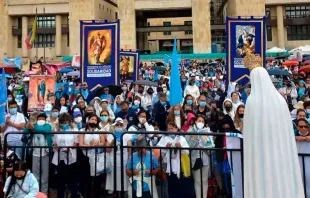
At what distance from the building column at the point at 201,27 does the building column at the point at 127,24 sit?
29.8 ft

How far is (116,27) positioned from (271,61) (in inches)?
932

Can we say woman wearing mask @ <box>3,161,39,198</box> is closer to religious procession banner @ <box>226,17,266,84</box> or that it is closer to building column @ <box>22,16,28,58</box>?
religious procession banner @ <box>226,17,266,84</box>

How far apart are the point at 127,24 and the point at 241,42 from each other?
4756 cm

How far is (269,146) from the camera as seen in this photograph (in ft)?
12.1

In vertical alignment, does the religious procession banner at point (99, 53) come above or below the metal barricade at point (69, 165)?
above

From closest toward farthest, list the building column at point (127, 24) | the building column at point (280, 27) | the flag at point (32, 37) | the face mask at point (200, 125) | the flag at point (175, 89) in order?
1. the face mask at point (200, 125)
2. the flag at point (175, 89)
3. the flag at point (32, 37)
4. the building column at point (127, 24)
5. the building column at point (280, 27)

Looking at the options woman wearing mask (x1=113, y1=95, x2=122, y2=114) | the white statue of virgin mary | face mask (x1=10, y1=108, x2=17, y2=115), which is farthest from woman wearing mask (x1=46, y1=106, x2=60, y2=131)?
the white statue of virgin mary

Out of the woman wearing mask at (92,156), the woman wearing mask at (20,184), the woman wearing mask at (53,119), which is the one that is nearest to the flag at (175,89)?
the woman wearing mask at (53,119)

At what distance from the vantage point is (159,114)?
10.5 metres

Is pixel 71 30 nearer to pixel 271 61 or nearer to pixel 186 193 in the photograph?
pixel 271 61

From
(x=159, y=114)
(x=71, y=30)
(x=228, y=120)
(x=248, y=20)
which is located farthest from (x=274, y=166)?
(x=71, y=30)

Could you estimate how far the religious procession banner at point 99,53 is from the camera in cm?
1350

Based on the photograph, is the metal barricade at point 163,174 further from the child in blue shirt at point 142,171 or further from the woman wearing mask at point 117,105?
the woman wearing mask at point 117,105

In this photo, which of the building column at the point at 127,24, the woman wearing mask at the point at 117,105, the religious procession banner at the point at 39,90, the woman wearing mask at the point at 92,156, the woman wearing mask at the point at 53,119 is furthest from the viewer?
the building column at the point at 127,24
